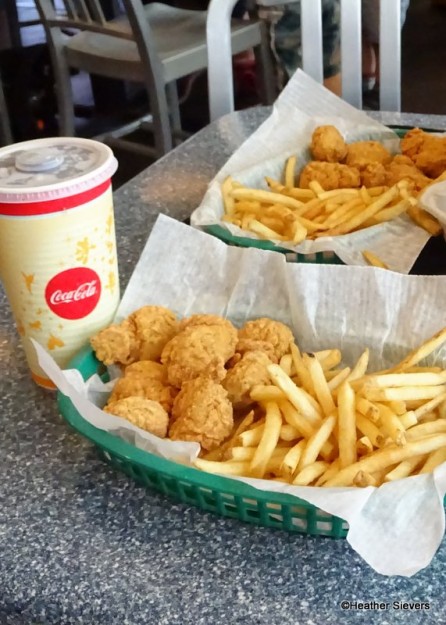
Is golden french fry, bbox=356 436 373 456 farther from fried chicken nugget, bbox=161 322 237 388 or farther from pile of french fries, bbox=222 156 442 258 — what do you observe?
pile of french fries, bbox=222 156 442 258

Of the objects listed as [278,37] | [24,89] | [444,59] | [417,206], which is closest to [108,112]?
[24,89]

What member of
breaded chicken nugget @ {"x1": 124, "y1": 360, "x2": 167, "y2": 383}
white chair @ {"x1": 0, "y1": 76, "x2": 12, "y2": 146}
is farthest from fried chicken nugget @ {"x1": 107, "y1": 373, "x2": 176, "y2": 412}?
white chair @ {"x1": 0, "y1": 76, "x2": 12, "y2": 146}

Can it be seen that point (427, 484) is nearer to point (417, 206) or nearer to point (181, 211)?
point (417, 206)

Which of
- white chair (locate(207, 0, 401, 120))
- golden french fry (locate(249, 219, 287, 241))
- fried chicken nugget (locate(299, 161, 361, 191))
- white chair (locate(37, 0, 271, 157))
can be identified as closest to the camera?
golden french fry (locate(249, 219, 287, 241))

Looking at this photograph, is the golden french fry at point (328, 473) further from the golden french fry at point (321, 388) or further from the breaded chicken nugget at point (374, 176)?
the breaded chicken nugget at point (374, 176)

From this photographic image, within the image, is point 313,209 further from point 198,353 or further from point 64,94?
point 64,94

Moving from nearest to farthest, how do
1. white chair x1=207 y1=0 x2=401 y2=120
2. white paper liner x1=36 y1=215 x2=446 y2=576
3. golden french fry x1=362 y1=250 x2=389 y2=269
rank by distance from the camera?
white paper liner x1=36 y1=215 x2=446 y2=576 < golden french fry x1=362 y1=250 x2=389 y2=269 < white chair x1=207 y1=0 x2=401 y2=120

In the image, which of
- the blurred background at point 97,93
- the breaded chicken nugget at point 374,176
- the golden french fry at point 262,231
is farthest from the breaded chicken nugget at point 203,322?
the blurred background at point 97,93

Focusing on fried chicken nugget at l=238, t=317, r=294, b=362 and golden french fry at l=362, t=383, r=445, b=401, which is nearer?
golden french fry at l=362, t=383, r=445, b=401
